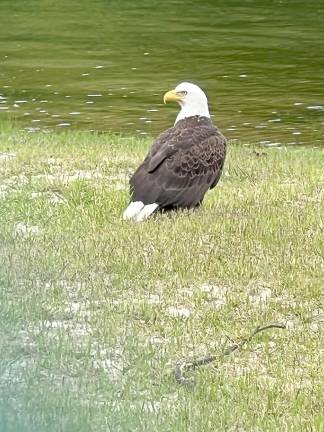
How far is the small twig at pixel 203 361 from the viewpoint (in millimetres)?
5942

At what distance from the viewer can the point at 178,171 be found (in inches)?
380

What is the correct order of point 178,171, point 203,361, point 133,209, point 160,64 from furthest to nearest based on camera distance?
1. point 160,64
2. point 178,171
3. point 133,209
4. point 203,361

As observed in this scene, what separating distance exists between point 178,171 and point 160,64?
16.1m

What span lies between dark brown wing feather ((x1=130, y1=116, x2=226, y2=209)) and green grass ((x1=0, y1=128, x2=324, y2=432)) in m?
0.22

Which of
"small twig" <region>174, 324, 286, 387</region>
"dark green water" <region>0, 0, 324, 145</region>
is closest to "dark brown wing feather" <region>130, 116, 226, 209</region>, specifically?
"small twig" <region>174, 324, 286, 387</region>

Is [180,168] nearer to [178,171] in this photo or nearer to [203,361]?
[178,171]

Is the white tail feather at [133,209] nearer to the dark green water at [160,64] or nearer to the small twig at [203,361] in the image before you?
the small twig at [203,361]

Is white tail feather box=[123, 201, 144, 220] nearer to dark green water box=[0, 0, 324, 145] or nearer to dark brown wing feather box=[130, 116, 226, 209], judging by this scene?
dark brown wing feather box=[130, 116, 226, 209]

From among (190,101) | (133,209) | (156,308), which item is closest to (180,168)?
(133,209)

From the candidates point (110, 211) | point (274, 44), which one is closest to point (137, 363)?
point (110, 211)

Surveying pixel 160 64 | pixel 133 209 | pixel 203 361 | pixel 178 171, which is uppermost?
pixel 203 361

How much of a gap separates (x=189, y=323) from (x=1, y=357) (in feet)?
3.78

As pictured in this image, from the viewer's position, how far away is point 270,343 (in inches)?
258

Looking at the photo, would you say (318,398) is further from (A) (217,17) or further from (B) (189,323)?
(A) (217,17)
